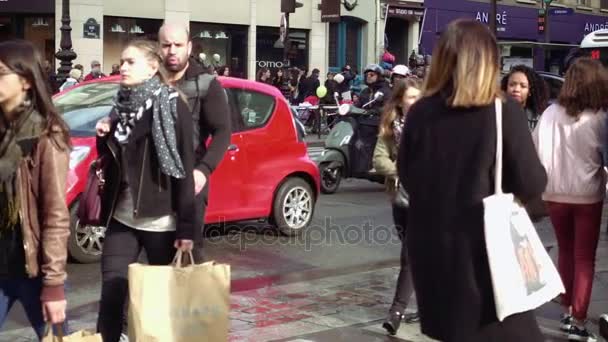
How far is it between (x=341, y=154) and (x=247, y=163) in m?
4.74

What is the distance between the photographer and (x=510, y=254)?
11.3 feet

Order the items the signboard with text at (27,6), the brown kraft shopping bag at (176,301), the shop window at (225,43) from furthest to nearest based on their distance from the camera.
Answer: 1. the shop window at (225,43)
2. the signboard with text at (27,6)
3. the brown kraft shopping bag at (176,301)

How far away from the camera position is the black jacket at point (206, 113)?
16.6 ft

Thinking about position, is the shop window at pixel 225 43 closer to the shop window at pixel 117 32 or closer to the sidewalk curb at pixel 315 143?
the shop window at pixel 117 32

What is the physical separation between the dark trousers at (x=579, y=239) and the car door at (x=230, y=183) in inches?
149

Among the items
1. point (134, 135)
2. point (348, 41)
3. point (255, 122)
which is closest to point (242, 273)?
point (255, 122)

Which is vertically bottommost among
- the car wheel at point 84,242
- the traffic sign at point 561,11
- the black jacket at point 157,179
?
the car wheel at point 84,242

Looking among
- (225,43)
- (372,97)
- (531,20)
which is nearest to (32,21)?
(225,43)

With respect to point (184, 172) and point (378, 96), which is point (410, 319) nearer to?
point (184, 172)

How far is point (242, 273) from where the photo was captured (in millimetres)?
8391

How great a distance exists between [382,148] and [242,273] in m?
2.48

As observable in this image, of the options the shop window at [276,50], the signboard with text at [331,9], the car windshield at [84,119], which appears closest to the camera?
the car windshield at [84,119]

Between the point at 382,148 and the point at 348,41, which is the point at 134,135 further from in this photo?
the point at 348,41

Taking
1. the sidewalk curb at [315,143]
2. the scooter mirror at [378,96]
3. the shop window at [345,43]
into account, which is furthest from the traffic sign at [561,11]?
the scooter mirror at [378,96]
